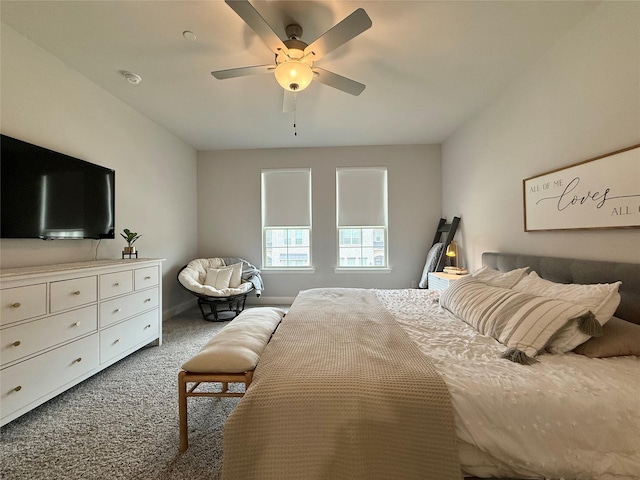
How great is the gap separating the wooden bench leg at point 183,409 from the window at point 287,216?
10.6ft

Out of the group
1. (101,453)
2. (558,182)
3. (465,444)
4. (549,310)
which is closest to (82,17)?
(101,453)

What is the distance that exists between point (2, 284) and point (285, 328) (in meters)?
1.63

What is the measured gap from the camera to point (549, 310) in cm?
132

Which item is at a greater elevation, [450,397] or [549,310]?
[549,310]

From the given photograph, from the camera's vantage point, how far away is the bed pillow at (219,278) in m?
3.77

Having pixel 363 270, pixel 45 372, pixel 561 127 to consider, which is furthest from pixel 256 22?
pixel 363 270

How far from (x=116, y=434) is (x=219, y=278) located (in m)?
2.36

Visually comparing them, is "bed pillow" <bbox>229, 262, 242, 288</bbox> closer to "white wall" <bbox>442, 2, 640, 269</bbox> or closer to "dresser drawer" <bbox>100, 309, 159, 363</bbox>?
"dresser drawer" <bbox>100, 309, 159, 363</bbox>

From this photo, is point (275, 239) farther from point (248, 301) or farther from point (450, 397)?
point (450, 397)

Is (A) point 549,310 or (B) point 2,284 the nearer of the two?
(A) point 549,310

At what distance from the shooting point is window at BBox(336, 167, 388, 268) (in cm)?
451

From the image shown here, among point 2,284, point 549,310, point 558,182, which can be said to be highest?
point 558,182

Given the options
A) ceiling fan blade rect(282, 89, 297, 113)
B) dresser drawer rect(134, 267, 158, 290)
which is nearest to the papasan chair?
dresser drawer rect(134, 267, 158, 290)

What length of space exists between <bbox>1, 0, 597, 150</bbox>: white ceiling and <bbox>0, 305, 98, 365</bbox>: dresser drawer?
6.92ft
